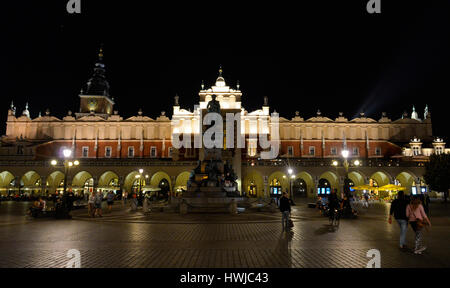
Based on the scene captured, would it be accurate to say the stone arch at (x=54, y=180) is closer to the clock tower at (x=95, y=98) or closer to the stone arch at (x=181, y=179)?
the stone arch at (x=181, y=179)

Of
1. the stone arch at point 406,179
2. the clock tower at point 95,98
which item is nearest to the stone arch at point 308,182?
the stone arch at point 406,179

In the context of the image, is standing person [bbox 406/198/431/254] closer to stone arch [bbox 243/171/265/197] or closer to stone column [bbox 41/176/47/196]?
stone arch [bbox 243/171/265/197]

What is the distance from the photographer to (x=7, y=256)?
845 centimetres

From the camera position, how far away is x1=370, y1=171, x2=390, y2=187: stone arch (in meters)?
51.5

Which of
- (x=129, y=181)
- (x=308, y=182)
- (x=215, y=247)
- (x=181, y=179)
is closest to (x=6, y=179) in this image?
(x=129, y=181)

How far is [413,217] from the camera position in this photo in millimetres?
9211

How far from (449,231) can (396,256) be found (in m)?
6.91

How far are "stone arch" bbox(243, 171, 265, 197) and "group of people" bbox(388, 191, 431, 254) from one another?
138 feet

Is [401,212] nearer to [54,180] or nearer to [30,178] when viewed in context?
[54,180]
